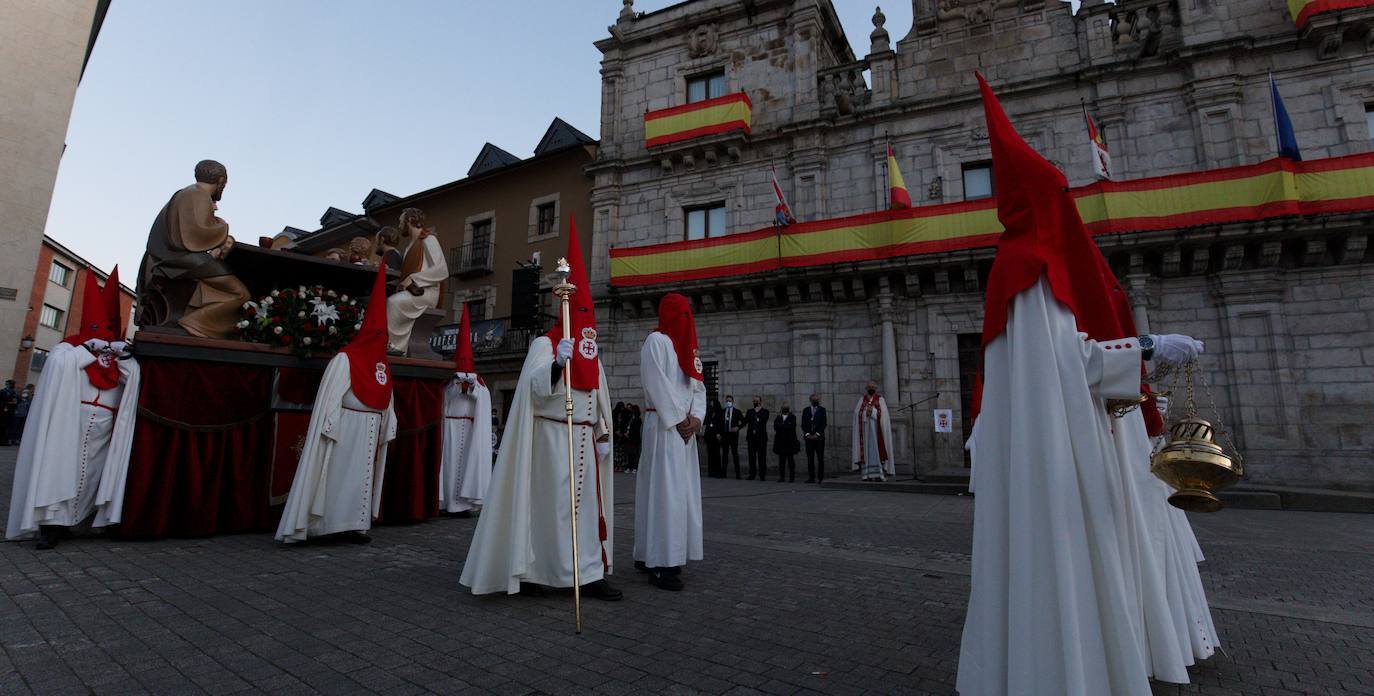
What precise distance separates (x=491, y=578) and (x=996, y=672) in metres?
3.00

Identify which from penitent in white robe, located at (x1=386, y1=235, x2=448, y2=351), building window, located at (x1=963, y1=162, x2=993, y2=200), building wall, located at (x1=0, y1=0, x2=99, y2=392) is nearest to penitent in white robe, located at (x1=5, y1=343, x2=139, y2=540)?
penitent in white robe, located at (x1=386, y1=235, x2=448, y2=351)

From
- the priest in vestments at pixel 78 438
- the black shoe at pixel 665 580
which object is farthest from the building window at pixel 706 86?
the black shoe at pixel 665 580

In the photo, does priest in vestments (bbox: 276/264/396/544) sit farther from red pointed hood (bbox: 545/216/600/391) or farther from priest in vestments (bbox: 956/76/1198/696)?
priest in vestments (bbox: 956/76/1198/696)

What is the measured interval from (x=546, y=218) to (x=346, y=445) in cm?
1788

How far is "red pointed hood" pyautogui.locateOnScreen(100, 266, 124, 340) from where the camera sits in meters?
6.11

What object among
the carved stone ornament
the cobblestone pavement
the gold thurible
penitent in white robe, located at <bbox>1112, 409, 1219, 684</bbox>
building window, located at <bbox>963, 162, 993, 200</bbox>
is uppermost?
the carved stone ornament

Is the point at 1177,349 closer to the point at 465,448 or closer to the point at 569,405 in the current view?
the point at 569,405

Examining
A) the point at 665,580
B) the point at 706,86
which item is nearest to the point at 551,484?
the point at 665,580

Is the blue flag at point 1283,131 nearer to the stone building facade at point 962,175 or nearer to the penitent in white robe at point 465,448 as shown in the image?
the stone building facade at point 962,175

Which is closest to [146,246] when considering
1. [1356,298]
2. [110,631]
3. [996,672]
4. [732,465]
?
[110,631]

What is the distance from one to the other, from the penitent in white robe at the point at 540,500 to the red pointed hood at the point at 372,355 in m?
2.32

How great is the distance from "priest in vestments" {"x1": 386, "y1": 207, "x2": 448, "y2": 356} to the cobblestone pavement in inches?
108

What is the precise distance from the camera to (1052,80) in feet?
49.9

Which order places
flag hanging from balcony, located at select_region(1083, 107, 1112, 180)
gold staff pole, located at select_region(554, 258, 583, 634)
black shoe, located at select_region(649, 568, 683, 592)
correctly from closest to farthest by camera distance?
gold staff pole, located at select_region(554, 258, 583, 634), black shoe, located at select_region(649, 568, 683, 592), flag hanging from balcony, located at select_region(1083, 107, 1112, 180)
